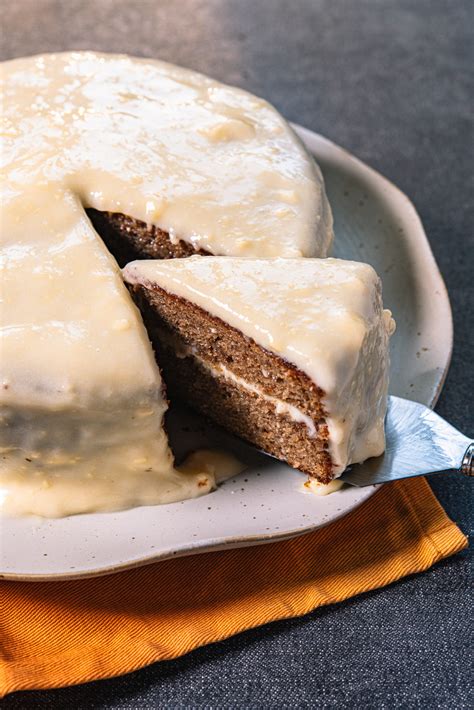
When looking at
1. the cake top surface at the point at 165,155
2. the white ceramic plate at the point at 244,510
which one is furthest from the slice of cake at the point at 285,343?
the cake top surface at the point at 165,155

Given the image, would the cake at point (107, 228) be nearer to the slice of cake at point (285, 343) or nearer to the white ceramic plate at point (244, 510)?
the white ceramic plate at point (244, 510)

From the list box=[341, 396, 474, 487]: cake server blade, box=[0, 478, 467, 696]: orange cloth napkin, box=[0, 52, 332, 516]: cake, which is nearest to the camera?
box=[0, 478, 467, 696]: orange cloth napkin

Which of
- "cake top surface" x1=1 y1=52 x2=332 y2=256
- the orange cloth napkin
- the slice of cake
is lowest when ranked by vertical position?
the orange cloth napkin

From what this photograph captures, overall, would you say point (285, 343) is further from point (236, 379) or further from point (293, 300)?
point (236, 379)

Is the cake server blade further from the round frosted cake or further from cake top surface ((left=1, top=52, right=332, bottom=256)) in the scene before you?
cake top surface ((left=1, top=52, right=332, bottom=256))

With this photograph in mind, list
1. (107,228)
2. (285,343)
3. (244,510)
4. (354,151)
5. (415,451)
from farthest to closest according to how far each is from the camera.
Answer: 1. (354,151)
2. (107,228)
3. (415,451)
4. (244,510)
5. (285,343)

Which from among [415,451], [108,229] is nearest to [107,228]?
[108,229]

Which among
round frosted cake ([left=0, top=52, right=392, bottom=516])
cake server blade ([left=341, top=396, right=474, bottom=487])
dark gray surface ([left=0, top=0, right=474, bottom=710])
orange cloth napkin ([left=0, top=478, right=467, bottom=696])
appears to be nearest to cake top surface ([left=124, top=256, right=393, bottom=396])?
round frosted cake ([left=0, top=52, right=392, bottom=516])
